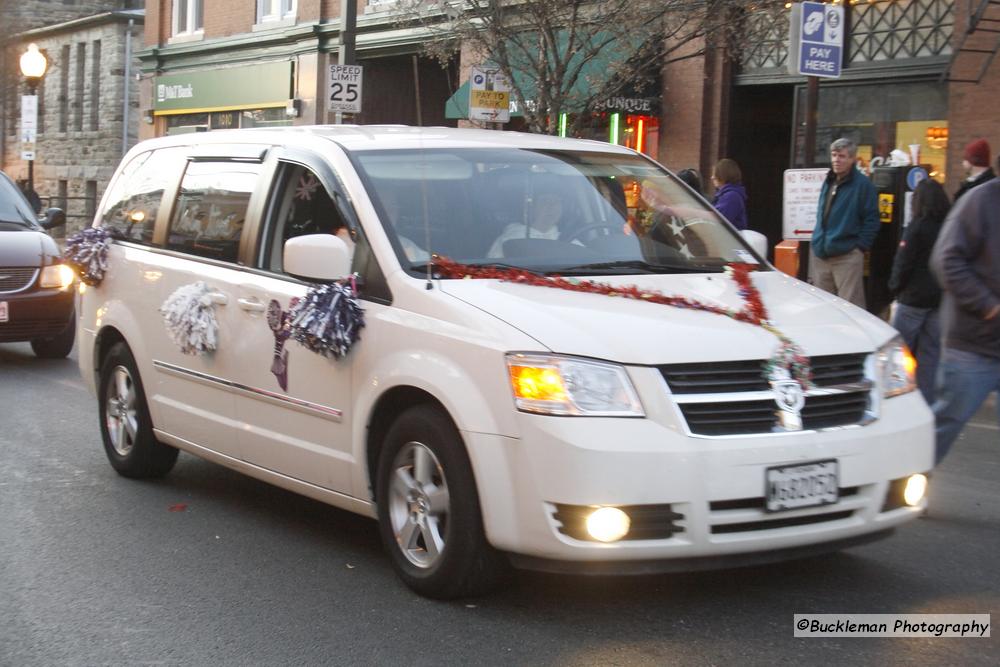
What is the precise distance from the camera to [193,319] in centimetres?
636

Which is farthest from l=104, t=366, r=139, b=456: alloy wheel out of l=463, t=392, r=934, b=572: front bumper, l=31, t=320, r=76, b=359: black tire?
l=31, t=320, r=76, b=359: black tire

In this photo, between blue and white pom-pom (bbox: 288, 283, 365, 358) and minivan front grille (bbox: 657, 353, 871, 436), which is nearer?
minivan front grille (bbox: 657, 353, 871, 436)

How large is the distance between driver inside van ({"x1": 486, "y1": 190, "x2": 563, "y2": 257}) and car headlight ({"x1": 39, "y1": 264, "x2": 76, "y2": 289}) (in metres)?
7.60

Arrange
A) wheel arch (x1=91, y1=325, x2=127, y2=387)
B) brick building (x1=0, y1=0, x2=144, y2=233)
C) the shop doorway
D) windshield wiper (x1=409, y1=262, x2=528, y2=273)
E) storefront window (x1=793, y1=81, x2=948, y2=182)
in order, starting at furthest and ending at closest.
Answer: brick building (x1=0, y1=0, x2=144, y2=233)
the shop doorway
storefront window (x1=793, y1=81, x2=948, y2=182)
wheel arch (x1=91, y1=325, x2=127, y2=387)
windshield wiper (x1=409, y1=262, x2=528, y2=273)

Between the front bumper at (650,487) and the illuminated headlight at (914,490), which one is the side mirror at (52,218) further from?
the illuminated headlight at (914,490)

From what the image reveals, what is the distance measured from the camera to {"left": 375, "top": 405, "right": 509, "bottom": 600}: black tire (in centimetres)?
479

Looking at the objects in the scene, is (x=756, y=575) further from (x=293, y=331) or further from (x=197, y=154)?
(x=197, y=154)

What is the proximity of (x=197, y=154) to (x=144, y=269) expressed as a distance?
0.67 metres

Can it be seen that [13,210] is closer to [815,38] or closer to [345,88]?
[345,88]

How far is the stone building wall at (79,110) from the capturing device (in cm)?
3994

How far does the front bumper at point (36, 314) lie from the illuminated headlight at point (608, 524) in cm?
883

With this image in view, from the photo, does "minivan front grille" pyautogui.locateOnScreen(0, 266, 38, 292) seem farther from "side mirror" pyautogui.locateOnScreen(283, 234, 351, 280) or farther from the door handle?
"side mirror" pyautogui.locateOnScreen(283, 234, 351, 280)

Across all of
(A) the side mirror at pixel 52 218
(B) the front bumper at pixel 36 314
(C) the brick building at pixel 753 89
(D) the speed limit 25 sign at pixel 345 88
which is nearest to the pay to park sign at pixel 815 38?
(C) the brick building at pixel 753 89

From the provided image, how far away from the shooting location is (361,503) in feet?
17.9
